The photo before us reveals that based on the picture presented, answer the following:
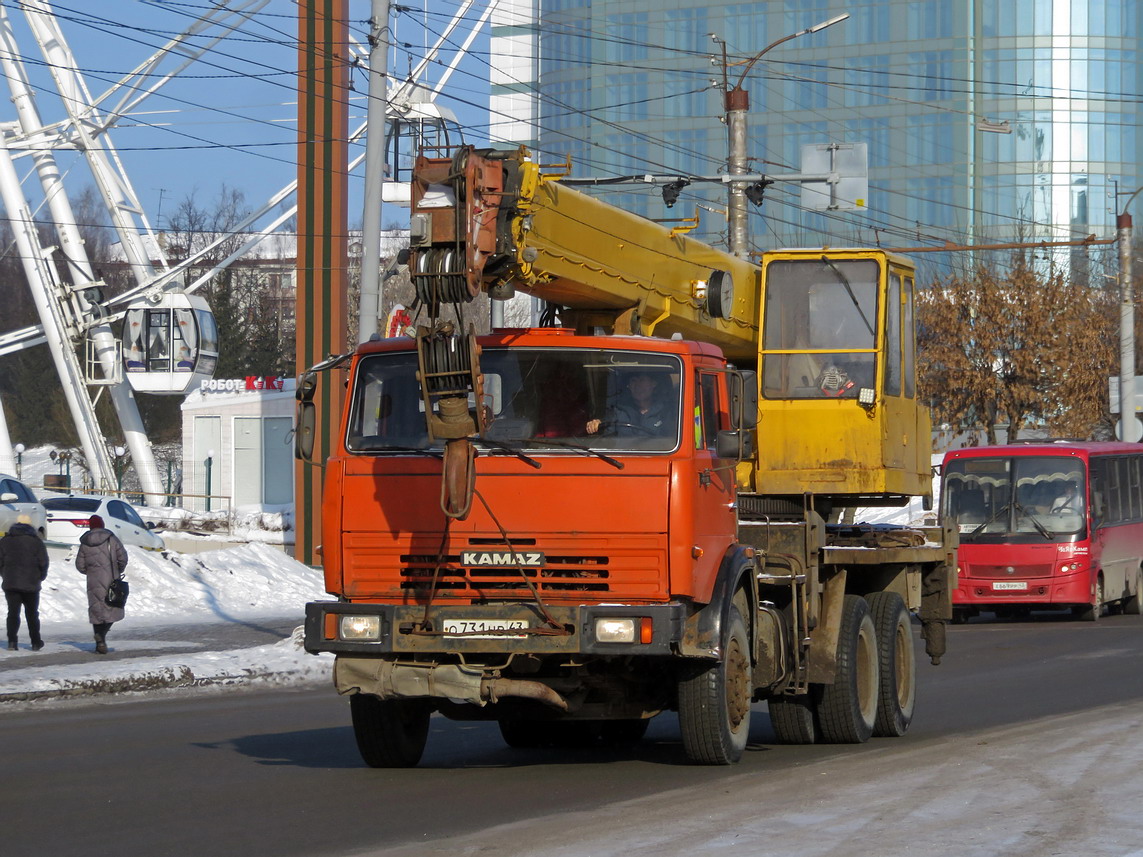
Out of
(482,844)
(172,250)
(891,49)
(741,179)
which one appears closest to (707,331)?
(482,844)

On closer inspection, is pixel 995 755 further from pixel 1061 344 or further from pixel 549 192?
pixel 1061 344

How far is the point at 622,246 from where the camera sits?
421 inches

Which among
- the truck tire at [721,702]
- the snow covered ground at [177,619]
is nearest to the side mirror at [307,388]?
the truck tire at [721,702]

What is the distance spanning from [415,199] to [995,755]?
4.87 metres

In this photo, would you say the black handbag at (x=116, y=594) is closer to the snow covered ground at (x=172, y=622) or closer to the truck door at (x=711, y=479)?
the snow covered ground at (x=172, y=622)

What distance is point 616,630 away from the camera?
927 cm

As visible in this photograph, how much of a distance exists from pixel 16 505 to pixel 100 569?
14491 millimetres

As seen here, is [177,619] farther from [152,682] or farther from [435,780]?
[435,780]

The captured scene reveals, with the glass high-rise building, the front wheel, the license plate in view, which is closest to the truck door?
the license plate

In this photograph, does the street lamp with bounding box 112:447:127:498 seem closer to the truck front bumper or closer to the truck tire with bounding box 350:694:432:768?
the truck tire with bounding box 350:694:432:768

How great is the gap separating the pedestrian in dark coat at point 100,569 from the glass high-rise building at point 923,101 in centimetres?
7289

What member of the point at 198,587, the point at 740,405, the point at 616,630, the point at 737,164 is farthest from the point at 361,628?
the point at 198,587

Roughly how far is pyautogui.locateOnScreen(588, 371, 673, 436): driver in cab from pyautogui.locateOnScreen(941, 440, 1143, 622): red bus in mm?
17483

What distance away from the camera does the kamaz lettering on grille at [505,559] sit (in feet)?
30.9
